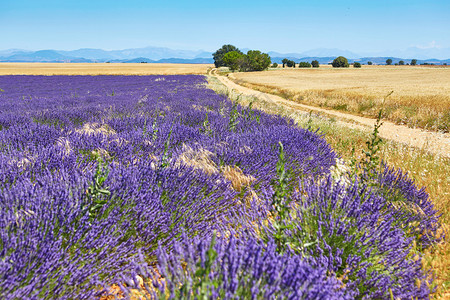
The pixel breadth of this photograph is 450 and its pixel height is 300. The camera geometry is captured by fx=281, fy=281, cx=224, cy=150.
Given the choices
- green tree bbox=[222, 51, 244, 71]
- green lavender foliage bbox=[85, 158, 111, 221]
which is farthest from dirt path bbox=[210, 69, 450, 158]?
green tree bbox=[222, 51, 244, 71]

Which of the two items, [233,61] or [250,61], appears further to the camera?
[233,61]

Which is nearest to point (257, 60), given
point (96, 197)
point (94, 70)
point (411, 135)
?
point (94, 70)

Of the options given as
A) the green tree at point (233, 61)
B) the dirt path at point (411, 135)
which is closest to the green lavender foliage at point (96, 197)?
the dirt path at point (411, 135)

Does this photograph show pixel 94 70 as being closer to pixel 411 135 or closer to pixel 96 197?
pixel 411 135

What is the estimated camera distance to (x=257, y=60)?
65.6 meters

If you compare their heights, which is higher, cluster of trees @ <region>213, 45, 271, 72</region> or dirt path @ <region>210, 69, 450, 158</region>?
cluster of trees @ <region>213, 45, 271, 72</region>

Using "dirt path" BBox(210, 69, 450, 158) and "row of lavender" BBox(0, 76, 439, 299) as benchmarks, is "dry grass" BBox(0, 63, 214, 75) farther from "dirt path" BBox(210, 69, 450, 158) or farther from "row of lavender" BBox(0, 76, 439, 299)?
"row of lavender" BBox(0, 76, 439, 299)

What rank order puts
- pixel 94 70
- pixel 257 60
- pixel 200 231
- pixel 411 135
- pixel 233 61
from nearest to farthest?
pixel 200 231 < pixel 411 135 < pixel 94 70 < pixel 257 60 < pixel 233 61

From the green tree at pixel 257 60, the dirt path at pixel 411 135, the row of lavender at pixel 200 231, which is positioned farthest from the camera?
the green tree at pixel 257 60

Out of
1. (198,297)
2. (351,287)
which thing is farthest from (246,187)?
(198,297)

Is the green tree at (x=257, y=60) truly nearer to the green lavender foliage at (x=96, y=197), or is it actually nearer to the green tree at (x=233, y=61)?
the green tree at (x=233, y=61)

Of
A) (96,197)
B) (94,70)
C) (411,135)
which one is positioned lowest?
(411,135)

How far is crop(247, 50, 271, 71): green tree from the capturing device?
215 ft

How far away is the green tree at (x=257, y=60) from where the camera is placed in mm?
65494
